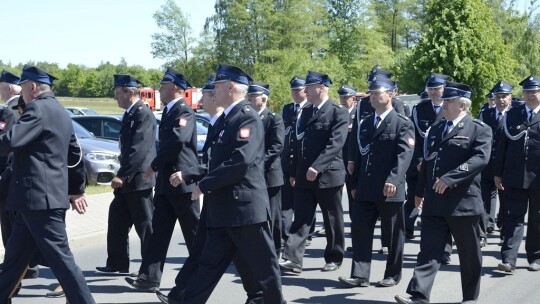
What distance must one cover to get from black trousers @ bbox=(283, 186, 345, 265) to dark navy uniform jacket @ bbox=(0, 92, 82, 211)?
321cm

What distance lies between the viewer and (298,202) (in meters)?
9.14

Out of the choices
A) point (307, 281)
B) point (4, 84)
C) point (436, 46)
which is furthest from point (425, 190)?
point (436, 46)

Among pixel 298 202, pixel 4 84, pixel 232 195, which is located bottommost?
pixel 298 202

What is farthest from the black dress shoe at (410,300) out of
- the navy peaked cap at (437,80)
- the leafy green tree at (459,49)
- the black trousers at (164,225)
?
the leafy green tree at (459,49)

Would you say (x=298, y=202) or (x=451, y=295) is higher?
(x=298, y=202)

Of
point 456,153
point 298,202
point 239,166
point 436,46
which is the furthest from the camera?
point 436,46

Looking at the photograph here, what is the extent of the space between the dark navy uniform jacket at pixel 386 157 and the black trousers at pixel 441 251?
2.66 ft

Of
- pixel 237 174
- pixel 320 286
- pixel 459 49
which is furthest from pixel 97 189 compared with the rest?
pixel 459 49

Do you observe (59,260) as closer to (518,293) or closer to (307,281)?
(307,281)

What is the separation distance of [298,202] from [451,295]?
2.09 m

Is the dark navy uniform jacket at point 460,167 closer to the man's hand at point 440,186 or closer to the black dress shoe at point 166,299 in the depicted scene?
the man's hand at point 440,186

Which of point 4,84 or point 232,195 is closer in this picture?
point 232,195

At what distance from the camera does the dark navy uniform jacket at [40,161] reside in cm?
616

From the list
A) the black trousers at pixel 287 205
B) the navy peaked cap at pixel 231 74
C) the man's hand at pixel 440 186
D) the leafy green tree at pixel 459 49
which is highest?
the leafy green tree at pixel 459 49
